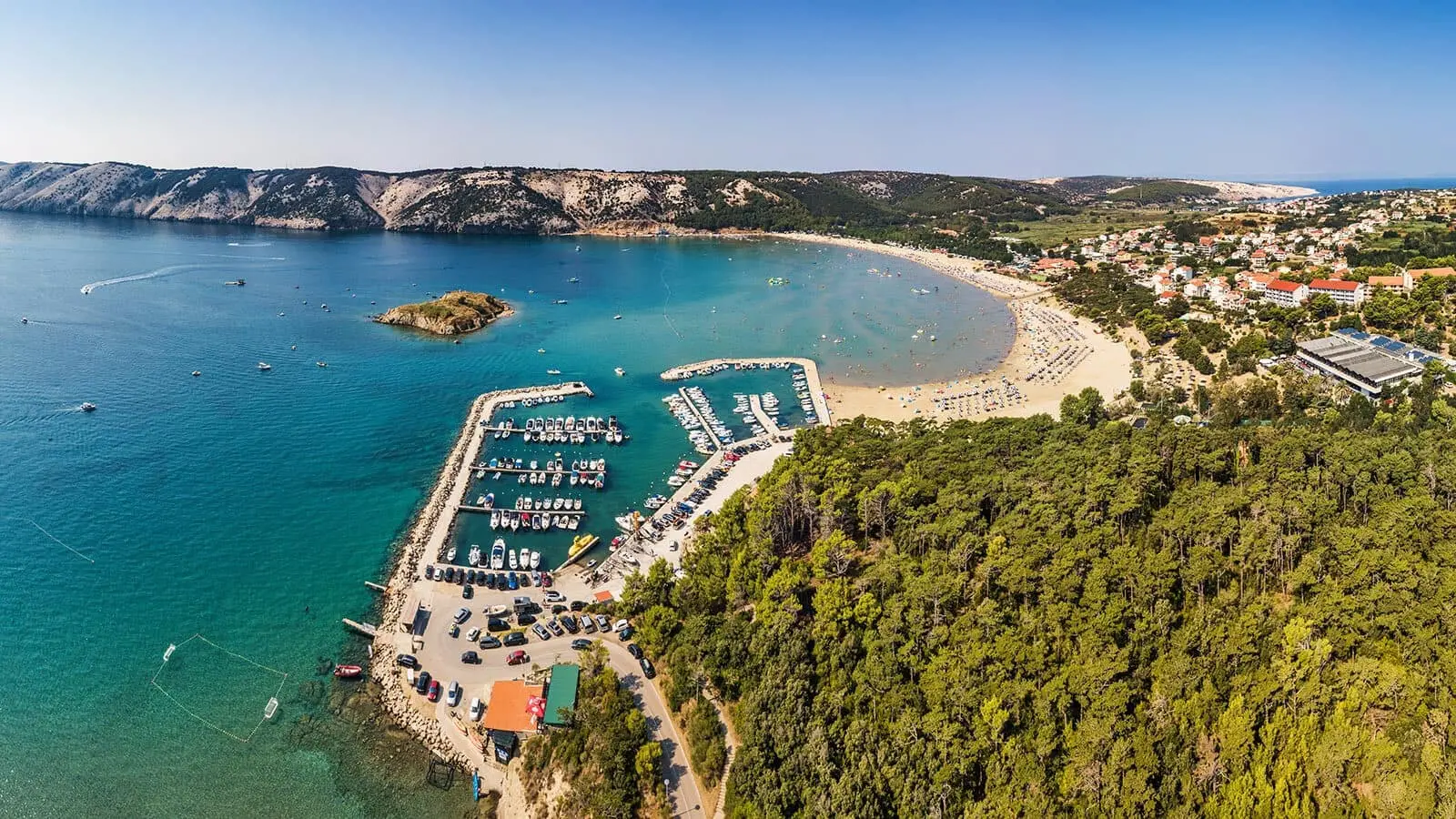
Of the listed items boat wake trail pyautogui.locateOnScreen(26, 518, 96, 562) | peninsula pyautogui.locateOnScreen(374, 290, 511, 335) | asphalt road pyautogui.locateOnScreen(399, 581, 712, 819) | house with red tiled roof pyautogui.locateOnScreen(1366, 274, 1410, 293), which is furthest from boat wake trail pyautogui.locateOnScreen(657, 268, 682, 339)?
house with red tiled roof pyautogui.locateOnScreen(1366, 274, 1410, 293)

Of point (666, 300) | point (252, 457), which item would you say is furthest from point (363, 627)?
point (666, 300)

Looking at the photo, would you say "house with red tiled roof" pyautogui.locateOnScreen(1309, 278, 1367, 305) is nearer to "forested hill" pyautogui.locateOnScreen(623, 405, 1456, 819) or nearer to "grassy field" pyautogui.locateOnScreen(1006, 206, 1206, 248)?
"forested hill" pyautogui.locateOnScreen(623, 405, 1456, 819)

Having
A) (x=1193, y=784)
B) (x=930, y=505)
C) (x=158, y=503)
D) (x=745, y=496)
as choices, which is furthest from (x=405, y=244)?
(x=1193, y=784)

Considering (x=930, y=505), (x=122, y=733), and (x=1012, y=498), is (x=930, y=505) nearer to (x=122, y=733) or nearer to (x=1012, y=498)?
(x=1012, y=498)

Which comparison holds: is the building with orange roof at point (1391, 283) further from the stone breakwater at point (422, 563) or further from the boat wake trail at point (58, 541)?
the boat wake trail at point (58, 541)

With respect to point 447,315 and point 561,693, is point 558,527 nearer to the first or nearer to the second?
point 561,693

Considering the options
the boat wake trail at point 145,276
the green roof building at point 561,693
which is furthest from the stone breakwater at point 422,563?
the boat wake trail at point 145,276
